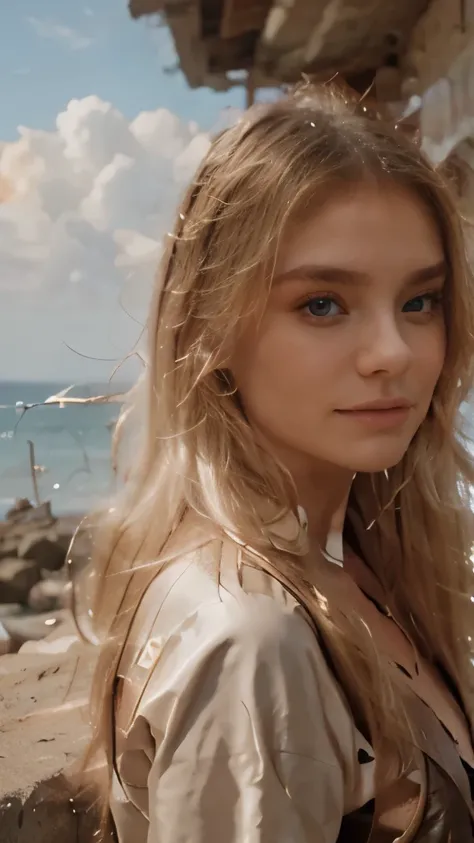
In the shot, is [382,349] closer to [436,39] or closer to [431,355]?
[431,355]

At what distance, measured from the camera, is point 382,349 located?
0.50 m

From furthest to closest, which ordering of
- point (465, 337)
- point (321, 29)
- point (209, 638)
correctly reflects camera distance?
1. point (321, 29)
2. point (465, 337)
3. point (209, 638)

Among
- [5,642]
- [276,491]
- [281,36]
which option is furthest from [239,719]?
[281,36]

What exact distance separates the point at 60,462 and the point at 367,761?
13.8 inches

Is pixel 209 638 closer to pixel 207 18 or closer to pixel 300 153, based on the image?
pixel 300 153

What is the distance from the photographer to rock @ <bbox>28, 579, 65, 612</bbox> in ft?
2.02

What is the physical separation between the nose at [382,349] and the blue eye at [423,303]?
0.13ft

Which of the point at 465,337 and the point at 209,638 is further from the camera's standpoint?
the point at 465,337

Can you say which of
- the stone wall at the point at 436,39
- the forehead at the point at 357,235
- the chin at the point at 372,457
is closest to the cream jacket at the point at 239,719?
the chin at the point at 372,457

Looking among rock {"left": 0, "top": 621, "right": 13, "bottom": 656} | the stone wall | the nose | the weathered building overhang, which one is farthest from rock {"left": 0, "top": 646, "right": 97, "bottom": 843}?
the stone wall

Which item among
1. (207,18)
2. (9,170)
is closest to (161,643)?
(9,170)

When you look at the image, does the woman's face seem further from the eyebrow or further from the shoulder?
the shoulder

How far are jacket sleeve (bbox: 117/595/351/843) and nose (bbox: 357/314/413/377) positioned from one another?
0.64ft

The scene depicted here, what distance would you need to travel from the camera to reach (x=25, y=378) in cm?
61
